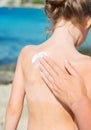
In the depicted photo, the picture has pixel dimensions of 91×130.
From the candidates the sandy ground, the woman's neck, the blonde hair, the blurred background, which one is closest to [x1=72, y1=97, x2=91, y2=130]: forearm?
the woman's neck

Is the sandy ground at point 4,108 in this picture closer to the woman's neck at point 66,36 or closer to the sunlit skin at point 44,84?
the sunlit skin at point 44,84

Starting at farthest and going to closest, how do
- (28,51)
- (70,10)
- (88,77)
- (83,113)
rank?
(28,51) → (70,10) → (88,77) → (83,113)

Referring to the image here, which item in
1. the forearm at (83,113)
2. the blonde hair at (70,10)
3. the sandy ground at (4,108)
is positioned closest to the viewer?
the forearm at (83,113)

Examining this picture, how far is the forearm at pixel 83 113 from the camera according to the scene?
1864 mm

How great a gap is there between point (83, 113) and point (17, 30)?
55.2 ft

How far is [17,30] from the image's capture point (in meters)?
18.5

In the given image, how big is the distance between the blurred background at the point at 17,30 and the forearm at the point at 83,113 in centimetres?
546

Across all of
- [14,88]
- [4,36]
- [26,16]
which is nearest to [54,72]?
[14,88]

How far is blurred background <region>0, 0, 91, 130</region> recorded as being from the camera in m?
→ 11.3

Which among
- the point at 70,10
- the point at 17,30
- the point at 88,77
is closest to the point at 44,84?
the point at 88,77

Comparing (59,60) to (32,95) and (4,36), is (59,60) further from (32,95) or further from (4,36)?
(4,36)

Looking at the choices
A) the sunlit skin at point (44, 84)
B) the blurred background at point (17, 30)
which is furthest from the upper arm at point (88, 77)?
the blurred background at point (17, 30)

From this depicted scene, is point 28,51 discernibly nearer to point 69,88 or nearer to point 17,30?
point 69,88

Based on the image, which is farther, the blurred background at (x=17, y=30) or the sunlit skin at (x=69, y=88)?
the blurred background at (x=17, y=30)
